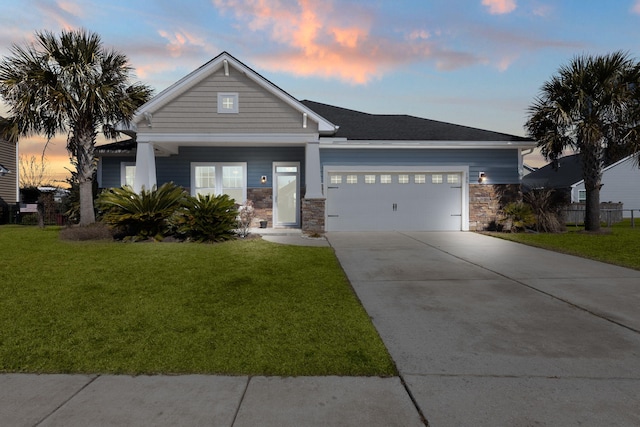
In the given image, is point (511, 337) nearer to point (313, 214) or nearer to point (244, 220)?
point (244, 220)

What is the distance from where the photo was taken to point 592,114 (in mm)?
13797

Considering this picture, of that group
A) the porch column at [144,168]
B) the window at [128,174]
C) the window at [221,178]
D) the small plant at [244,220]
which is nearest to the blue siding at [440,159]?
the window at [221,178]

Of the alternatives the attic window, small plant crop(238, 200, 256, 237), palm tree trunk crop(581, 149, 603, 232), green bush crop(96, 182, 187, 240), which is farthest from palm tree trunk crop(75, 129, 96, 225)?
palm tree trunk crop(581, 149, 603, 232)

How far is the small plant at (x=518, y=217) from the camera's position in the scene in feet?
46.3

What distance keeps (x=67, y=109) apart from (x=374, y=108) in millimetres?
16454

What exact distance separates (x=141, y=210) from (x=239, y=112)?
5134 millimetres

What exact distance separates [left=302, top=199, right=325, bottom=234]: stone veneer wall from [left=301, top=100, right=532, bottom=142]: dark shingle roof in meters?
3.24

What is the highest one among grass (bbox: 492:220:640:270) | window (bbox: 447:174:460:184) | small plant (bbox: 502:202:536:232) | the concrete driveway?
window (bbox: 447:174:460:184)

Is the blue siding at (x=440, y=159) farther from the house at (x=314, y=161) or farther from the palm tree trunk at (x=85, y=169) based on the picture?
the palm tree trunk at (x=85, y=169)

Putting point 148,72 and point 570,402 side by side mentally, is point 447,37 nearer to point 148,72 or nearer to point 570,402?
point 148,72

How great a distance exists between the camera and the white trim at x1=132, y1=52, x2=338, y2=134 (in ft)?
42.9

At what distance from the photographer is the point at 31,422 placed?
7.77 ft

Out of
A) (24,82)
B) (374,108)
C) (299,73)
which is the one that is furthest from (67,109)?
(374,108)

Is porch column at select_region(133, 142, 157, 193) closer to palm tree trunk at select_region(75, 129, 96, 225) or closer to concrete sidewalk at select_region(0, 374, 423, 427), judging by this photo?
A: palm tree trunk at select_region(75, 129, 96, 225)
